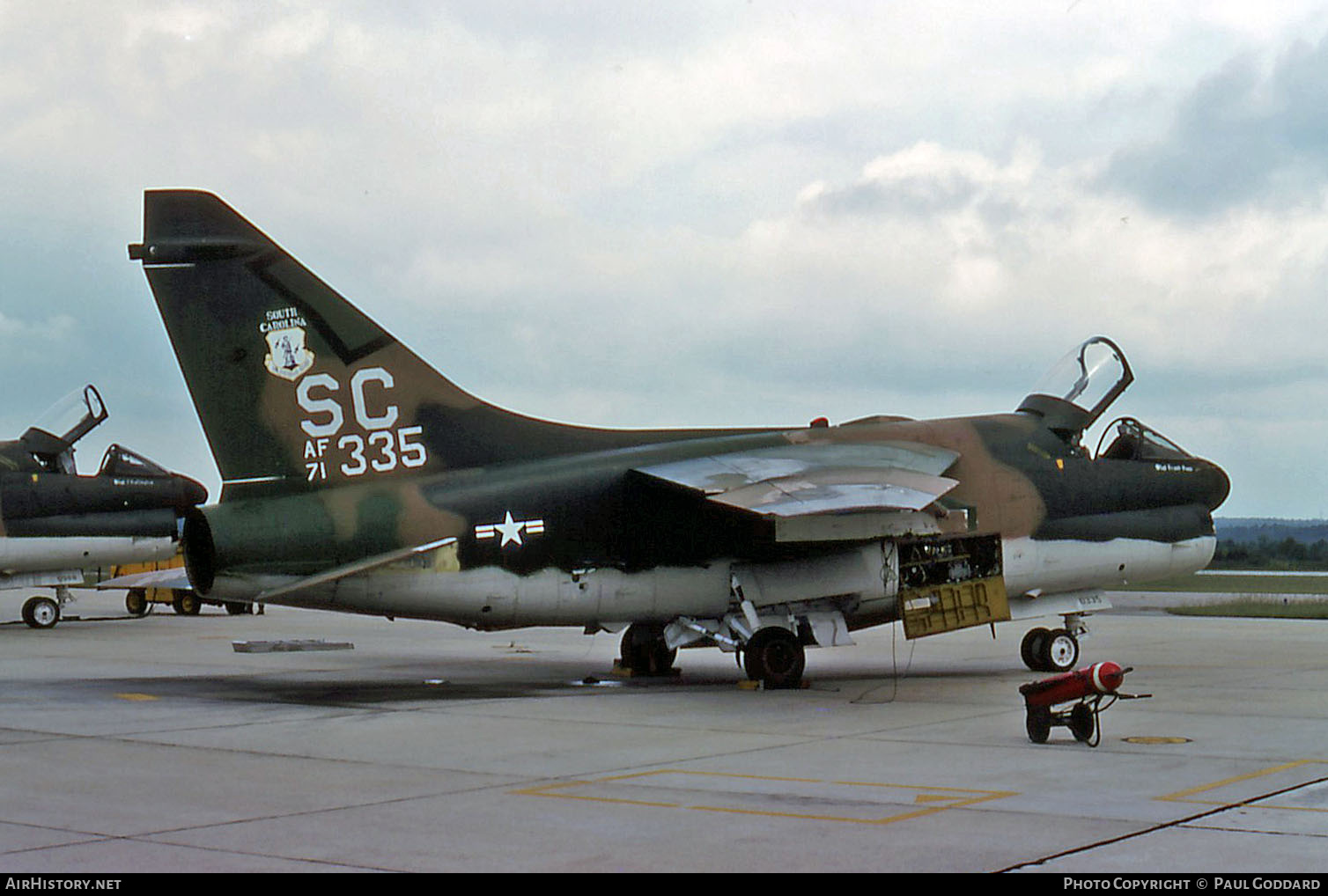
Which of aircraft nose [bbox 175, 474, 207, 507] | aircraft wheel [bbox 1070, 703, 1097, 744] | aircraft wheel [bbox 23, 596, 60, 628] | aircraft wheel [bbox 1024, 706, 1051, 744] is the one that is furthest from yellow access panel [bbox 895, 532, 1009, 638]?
aircraft wheel [bbox 23, 596, 60, 628]

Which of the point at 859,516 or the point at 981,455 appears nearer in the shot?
the point at 859,516

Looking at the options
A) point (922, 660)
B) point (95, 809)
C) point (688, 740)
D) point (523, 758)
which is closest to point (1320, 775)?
point (688, 740)

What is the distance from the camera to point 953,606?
16469mm

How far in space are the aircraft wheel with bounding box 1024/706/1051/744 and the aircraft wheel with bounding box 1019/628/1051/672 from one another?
270 inches

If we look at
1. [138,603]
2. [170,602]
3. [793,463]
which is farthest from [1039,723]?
[170,602]

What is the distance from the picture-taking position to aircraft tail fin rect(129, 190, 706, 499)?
15250mm

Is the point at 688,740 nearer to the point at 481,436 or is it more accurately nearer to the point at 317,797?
the point at 317,797

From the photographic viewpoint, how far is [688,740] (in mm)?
11867

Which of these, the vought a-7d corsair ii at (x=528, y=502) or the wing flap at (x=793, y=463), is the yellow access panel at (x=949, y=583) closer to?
the vought a-7d corsair ii at (x=528, y=502)

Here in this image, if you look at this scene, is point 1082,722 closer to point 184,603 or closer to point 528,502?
point 528,502

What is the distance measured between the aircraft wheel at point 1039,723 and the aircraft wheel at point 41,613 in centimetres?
2434

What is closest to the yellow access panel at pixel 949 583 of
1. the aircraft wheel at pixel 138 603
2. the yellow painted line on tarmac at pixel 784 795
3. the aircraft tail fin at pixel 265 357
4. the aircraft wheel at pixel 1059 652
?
the aircraft wheel at pixel 1059 652

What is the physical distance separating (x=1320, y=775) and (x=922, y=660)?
36.3ft

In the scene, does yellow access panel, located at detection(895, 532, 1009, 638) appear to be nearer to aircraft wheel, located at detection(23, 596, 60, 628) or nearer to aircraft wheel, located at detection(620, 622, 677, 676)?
aircraft wheel, located at detection(620, 622, 677, 676)
